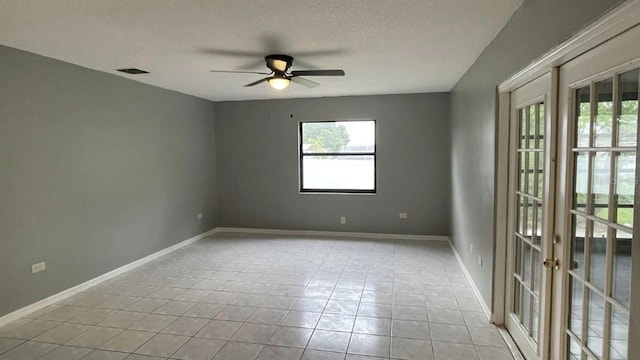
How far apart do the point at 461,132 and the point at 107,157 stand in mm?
4173

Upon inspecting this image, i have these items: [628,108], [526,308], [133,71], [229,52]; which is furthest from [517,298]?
[133,71]

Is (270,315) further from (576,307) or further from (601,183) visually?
(601,183)

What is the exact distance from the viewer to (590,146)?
1.60 meters

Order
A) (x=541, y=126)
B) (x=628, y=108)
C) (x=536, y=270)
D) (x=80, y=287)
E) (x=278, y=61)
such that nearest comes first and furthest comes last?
(x=628, y=108)
(x=541, y=126)
(x=536, y=270)
(x=278, y=61)
(x=80, y=287)

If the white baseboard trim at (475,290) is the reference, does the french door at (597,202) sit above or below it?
above

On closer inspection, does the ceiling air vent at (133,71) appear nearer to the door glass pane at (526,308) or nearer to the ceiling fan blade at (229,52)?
the ceiling fan blade at (229,52)

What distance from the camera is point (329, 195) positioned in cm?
609

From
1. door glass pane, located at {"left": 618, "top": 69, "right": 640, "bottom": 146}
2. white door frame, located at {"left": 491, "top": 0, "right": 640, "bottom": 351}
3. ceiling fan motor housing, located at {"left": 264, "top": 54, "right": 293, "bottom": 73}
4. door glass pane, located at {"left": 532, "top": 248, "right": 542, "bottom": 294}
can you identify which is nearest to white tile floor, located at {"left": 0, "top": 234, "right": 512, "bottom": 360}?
white door frame, located at {"left": 491, "top": 0, "right": 640, "bottom": 351}

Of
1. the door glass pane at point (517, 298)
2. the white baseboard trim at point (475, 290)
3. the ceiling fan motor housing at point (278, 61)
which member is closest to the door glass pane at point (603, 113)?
the door glass pane at point (517, 298)

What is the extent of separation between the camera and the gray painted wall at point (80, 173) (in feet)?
10.1

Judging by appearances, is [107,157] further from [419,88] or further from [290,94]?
[419,88]

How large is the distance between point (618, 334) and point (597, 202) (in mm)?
533

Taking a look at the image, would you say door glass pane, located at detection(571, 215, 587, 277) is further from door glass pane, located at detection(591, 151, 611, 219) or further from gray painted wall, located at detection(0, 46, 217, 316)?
gray painted wall, located at detection(0, 46, 217, 316)

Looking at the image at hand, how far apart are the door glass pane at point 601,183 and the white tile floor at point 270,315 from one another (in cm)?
142
